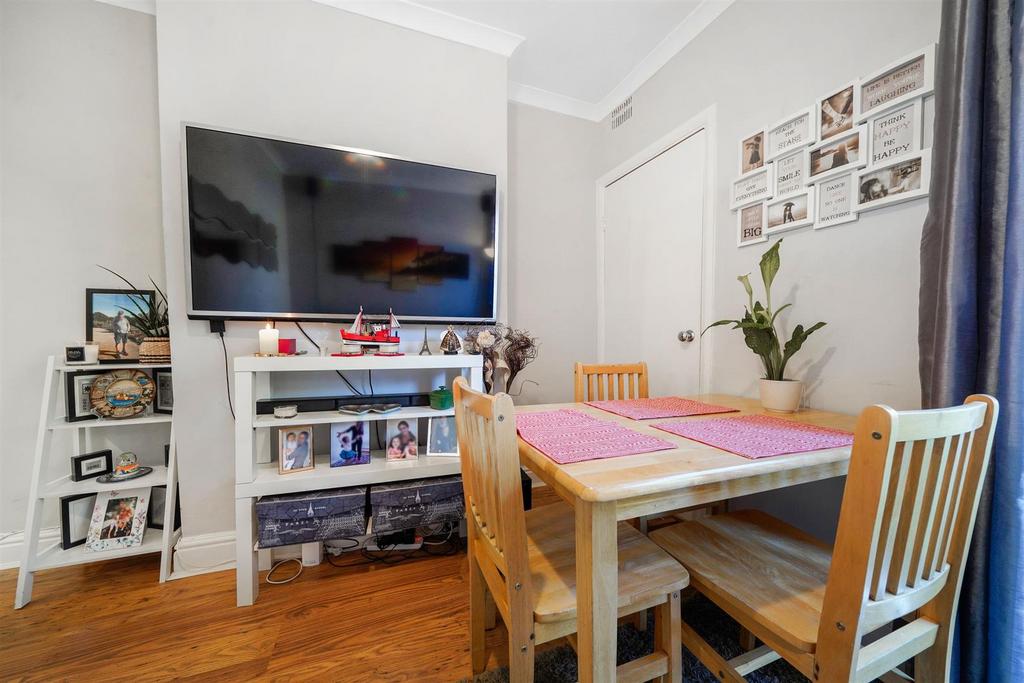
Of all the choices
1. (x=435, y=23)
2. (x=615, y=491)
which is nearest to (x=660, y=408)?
(x=615, y=491)

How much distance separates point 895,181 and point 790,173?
37 centimetres

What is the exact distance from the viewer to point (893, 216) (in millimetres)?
1193

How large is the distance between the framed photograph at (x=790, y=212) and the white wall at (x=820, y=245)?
0.17ft

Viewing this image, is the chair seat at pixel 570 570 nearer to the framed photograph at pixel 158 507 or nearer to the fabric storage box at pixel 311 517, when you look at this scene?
the fabric storage box at pixel 311 517

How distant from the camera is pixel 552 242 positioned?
260 cm

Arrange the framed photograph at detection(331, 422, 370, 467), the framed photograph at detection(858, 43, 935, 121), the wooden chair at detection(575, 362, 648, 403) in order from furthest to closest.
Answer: the wooden chair at detection(575, 362, 648, 403) → the framed photograph at detection(331, 422, 370, 467) → the framed photograph at detection(858, 43, 935, 121)

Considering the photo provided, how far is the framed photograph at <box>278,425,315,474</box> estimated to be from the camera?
1.54m

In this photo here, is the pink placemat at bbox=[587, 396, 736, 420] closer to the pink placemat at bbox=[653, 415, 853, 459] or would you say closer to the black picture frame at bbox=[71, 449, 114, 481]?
the pink placemat at bbox=[653, 415, 853, 459]

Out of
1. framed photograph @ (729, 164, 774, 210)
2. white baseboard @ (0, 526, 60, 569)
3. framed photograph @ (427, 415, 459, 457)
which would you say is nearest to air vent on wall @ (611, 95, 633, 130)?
framed photograph @ (729, 164, 774, 210)

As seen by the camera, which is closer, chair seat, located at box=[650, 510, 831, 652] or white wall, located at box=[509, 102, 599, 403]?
chair seat, located at box=[650, 510, 831, 652]

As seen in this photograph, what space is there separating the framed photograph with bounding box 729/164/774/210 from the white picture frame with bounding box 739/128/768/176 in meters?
0.03

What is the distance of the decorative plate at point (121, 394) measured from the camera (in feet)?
5.09

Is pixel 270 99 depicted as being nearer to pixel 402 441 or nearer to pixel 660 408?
pixel 402 441

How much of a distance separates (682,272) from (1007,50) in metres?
1.23
